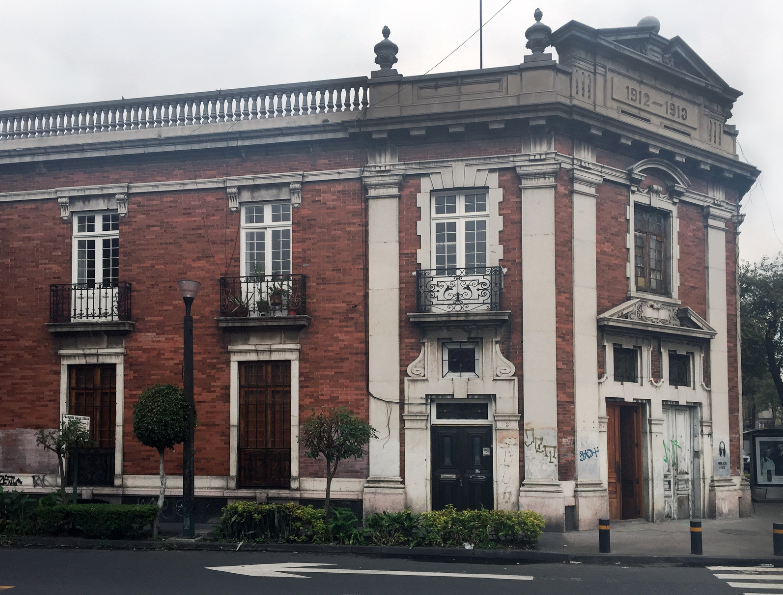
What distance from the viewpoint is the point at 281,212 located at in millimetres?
21562

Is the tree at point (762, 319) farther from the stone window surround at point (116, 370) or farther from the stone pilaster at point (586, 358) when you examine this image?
the stone window surround at point (116, 370)

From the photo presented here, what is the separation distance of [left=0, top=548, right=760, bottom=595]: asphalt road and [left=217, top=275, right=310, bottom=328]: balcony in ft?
19.3

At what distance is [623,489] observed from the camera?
21.2 m

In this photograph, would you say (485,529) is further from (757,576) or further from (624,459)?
(624,459)

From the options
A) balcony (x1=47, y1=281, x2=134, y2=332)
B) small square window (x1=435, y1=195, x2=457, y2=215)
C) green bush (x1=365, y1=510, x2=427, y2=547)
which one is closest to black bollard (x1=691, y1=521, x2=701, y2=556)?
green bush (x1=365, y1=510, x2=427, y2=547)

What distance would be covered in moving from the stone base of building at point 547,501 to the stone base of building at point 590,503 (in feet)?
1.68

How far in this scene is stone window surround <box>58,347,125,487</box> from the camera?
21594 mm

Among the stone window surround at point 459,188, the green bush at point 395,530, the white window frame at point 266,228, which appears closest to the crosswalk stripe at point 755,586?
the green bush at point 395,530

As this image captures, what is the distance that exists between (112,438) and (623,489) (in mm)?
11915

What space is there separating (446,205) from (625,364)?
5583 millimetres

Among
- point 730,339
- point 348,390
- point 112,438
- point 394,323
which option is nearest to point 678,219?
point 730,339

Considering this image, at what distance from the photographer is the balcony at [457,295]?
65.1ft

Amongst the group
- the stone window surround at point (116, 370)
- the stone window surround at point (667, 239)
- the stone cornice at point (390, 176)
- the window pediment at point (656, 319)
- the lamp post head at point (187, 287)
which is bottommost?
the stone window surround at point (116, 370)

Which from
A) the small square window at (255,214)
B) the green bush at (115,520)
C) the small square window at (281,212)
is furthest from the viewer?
the small square window at (255,214)
